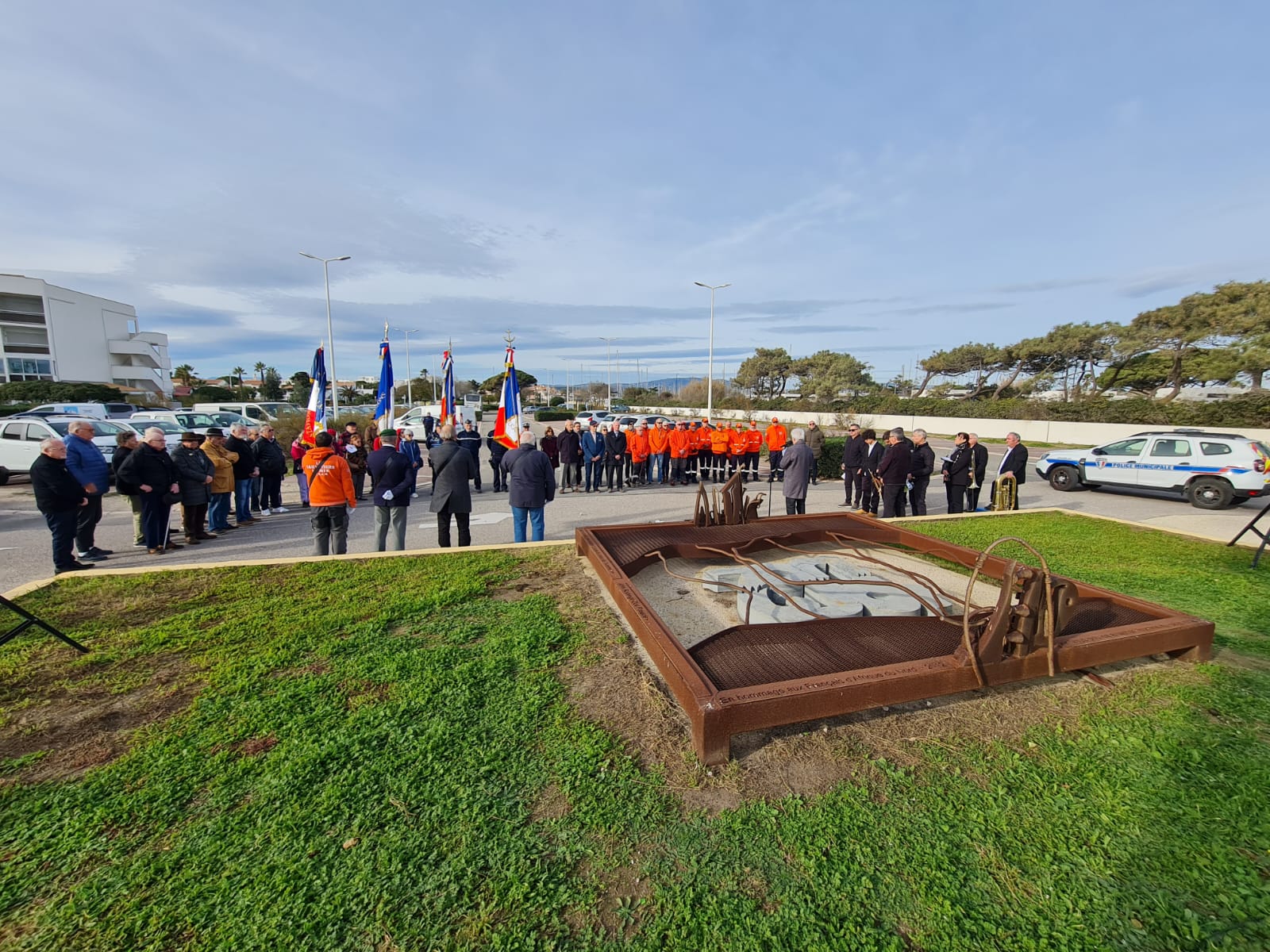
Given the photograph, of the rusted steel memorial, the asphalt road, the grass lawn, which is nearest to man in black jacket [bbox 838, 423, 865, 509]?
the asphalt road

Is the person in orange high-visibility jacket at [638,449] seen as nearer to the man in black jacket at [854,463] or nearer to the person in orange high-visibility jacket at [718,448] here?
the person in orange high-visibility jacket at [718,448]

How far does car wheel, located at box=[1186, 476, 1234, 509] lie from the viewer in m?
11.6

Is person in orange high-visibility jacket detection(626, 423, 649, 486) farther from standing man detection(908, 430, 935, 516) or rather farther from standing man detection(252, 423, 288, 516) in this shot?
standing man detection(252, 423, 288, 516)

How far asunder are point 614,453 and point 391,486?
23.9ft

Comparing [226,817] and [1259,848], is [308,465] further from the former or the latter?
[1259,848]

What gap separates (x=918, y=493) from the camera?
10.1m

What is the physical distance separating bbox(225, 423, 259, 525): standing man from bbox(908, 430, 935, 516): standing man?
36.5 ft

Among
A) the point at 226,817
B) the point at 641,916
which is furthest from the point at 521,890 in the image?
the point at 226,817

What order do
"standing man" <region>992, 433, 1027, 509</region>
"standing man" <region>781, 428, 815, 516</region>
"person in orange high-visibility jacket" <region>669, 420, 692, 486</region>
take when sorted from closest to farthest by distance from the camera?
1. "standing man" <region>781, 428, 815, 516</region>
2. "standing man" <region>992, 433, 1027, 509</region>
3. "person in orange high-visibility jacket" <region>669, 420, 692, 486</region>

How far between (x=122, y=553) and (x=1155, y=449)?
19101 millimetres

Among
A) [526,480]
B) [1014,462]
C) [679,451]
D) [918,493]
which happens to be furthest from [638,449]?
[1014,462]

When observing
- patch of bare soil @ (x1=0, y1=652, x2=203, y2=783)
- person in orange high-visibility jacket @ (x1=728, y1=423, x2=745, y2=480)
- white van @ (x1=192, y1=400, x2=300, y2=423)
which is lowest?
patch of bare soil @ (x1=0, y1=652, x2=203, y2=783)

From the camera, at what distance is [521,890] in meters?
2.09

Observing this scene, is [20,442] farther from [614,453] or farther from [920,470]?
[920,470]
